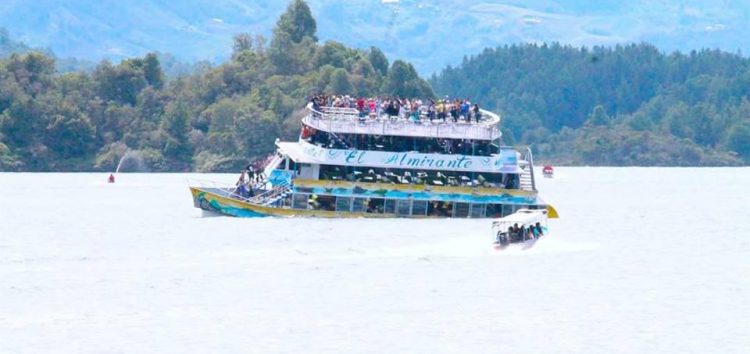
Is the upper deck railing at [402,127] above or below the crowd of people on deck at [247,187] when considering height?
above

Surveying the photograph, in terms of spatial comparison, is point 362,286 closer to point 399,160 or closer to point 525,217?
point 525,217

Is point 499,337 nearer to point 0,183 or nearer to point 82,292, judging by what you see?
point 82,292

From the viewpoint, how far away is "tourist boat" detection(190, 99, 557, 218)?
89375 millimetres

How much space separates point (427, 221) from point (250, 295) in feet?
93.8

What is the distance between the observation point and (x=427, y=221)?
296 ft

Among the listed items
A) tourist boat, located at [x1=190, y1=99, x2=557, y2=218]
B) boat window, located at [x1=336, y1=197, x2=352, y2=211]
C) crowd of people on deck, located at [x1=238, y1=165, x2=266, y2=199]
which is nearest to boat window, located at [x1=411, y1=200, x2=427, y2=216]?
tourist boat, located at [x1=190, y1=99, x2=557, y2=218]

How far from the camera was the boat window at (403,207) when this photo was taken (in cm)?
9025

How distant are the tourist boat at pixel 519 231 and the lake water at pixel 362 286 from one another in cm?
59

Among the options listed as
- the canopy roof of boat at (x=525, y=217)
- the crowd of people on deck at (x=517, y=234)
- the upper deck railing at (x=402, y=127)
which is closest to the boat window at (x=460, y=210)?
the upper deck railing at (x=402, y=127)

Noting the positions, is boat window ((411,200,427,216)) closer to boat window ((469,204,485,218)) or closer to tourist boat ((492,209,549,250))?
boat window ((469,204,485,218))

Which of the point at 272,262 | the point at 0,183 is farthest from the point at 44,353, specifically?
the point at 0,183

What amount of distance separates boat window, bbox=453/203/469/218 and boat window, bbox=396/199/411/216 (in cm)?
212

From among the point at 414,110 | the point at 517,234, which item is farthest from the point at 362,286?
the point at 414,110

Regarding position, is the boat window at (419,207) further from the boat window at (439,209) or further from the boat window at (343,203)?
the boat window at (343,203)
